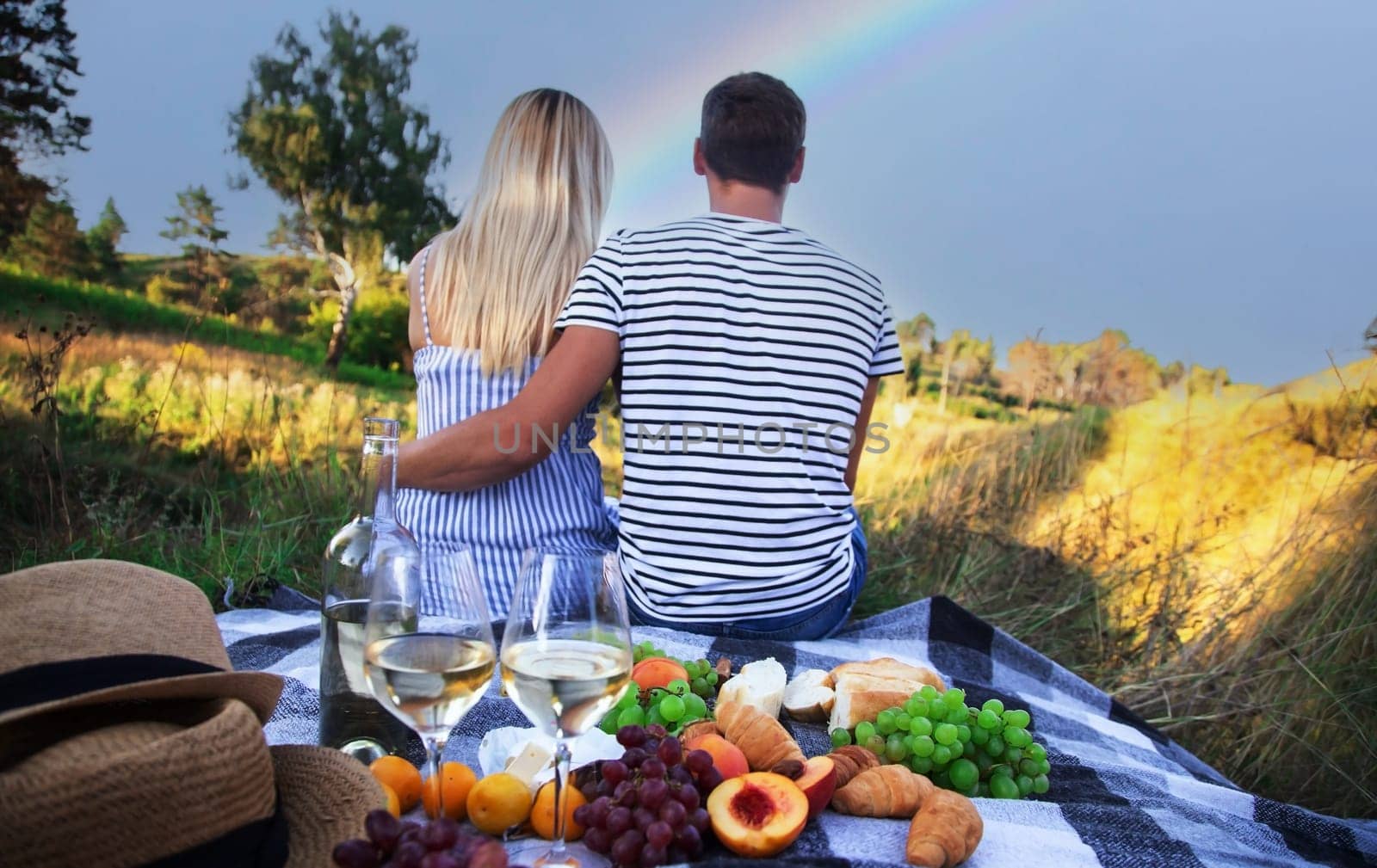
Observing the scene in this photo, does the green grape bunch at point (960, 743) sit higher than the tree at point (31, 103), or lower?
lower

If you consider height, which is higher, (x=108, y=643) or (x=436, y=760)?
(x=108, y=643)

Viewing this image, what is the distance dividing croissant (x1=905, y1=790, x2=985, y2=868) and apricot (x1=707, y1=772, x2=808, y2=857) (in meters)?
0.14

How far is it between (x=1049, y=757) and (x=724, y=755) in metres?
0.84

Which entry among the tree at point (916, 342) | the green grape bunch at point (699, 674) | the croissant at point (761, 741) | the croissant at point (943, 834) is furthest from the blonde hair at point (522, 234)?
the tree at point (916, 342)

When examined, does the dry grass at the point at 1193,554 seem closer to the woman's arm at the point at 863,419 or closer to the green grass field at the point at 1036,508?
the green grass field at the point at 1036,508

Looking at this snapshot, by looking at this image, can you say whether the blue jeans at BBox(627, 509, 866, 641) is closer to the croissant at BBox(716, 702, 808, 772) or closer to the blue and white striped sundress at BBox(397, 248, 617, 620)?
the blue and white striped sundress at BBox(397, 248, 617, 620)

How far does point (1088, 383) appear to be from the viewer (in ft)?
14.6

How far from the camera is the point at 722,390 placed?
7.18ft

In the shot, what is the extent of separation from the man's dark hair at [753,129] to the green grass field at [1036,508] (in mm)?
1746

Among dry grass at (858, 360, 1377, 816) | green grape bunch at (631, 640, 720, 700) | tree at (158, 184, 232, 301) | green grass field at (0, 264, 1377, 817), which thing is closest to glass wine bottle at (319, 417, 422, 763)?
green grape bunch at (631, 640, 720, 700)

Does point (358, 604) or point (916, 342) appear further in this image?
point (916, 342)

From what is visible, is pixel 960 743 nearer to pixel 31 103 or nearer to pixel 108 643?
pixel 108 643

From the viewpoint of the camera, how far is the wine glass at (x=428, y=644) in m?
0.90

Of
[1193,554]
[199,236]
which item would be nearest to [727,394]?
[1193,554]
